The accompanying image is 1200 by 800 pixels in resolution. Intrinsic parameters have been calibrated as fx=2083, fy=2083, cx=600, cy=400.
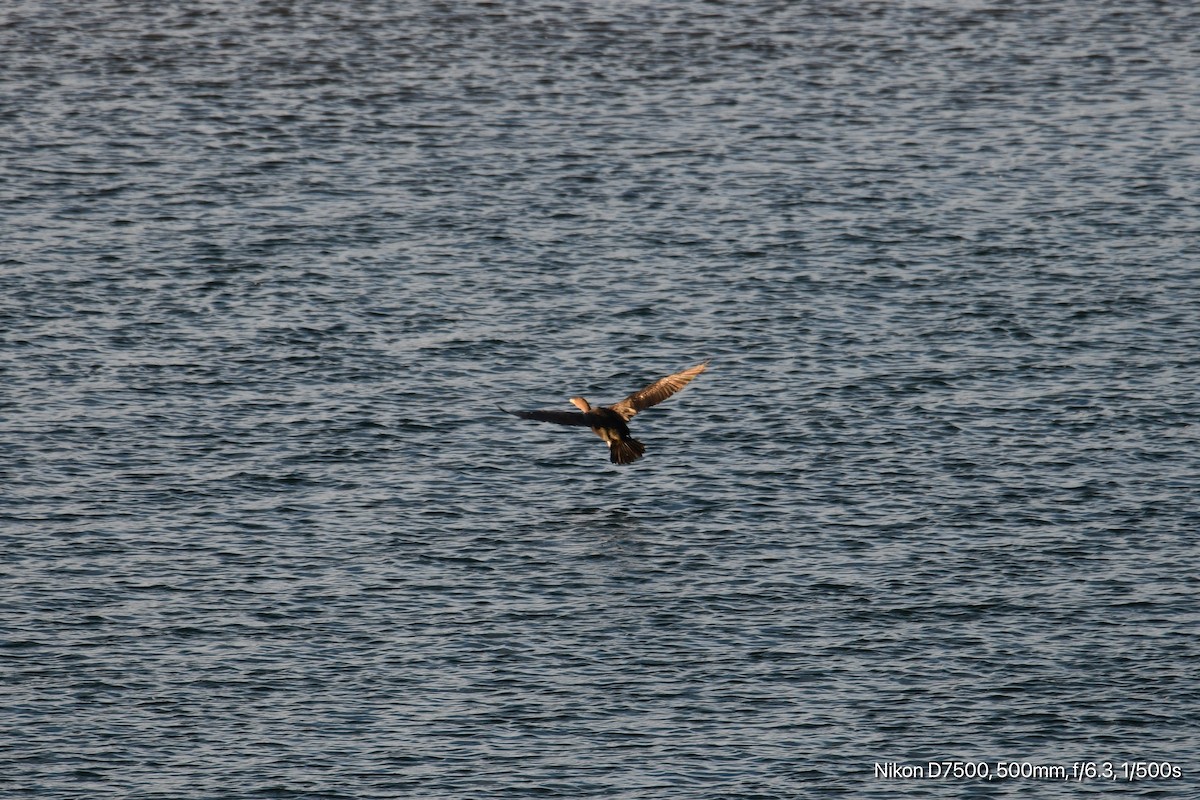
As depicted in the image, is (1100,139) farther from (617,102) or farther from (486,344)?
(486,344)

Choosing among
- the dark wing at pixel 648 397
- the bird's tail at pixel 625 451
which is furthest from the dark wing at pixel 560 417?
the dark wing at pixel 648 397

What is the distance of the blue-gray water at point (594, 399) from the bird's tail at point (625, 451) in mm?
1678

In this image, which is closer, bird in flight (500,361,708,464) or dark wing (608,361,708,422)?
bird in flight (500,361,708,464)

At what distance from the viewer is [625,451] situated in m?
38.9

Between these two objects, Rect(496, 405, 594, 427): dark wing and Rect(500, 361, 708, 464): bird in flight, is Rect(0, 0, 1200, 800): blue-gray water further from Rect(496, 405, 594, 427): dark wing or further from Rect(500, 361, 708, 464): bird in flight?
Rect(496, 405, 594, 427): dark wing

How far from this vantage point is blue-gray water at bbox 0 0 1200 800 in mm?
32719

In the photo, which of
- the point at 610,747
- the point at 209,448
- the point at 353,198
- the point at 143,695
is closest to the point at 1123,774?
the point at 610,747

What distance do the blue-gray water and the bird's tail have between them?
168cm

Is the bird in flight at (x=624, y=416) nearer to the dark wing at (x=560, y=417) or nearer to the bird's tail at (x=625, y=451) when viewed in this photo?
the bird's tail at (x=625, y=451)

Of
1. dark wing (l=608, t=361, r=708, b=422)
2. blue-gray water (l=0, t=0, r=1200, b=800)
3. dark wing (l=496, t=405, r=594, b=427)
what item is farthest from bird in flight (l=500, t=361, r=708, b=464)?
blue-gray water (l=0, t=0, r=1200, b=800)

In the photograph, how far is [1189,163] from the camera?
62.6 metres

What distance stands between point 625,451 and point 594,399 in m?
6.60

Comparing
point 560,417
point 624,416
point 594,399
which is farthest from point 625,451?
point 594,399

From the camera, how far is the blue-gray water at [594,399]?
32.7m
